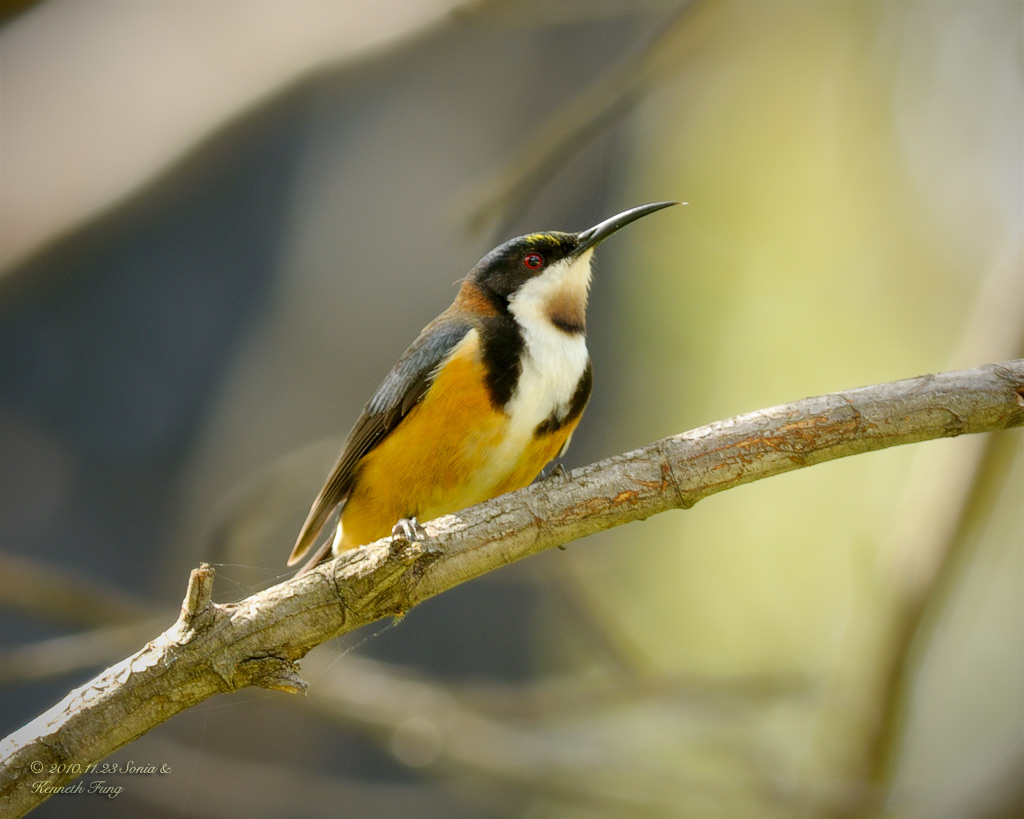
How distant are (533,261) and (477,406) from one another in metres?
0.93

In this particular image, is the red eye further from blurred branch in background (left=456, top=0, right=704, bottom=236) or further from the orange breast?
the orange breast

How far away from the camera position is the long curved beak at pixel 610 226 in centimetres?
409

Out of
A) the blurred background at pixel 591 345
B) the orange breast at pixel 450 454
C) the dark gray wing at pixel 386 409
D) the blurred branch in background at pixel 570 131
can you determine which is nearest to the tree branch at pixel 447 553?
Result: the orange breast at pixel 450 454

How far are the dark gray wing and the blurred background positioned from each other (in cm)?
44

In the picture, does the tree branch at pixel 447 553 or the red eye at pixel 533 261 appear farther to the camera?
the red eye at pixel 533 261

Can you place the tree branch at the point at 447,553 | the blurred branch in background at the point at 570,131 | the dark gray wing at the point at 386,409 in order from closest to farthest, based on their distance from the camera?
1. the tree branch at the point at 447,553
2. the dark gray wing at the point at 386,409
3. the blurred branch in background at the point at 570,131

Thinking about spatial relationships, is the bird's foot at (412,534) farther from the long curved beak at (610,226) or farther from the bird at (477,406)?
the long curved beak at (610,226)

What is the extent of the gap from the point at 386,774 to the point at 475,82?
497 centimetres

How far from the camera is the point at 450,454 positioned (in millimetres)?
3633

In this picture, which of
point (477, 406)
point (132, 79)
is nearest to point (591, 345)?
point (477, 406)

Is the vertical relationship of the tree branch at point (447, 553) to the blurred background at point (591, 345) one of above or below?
below

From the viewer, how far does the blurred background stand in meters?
4.57

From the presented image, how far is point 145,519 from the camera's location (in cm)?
591

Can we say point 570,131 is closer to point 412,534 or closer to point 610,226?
point 610,226
